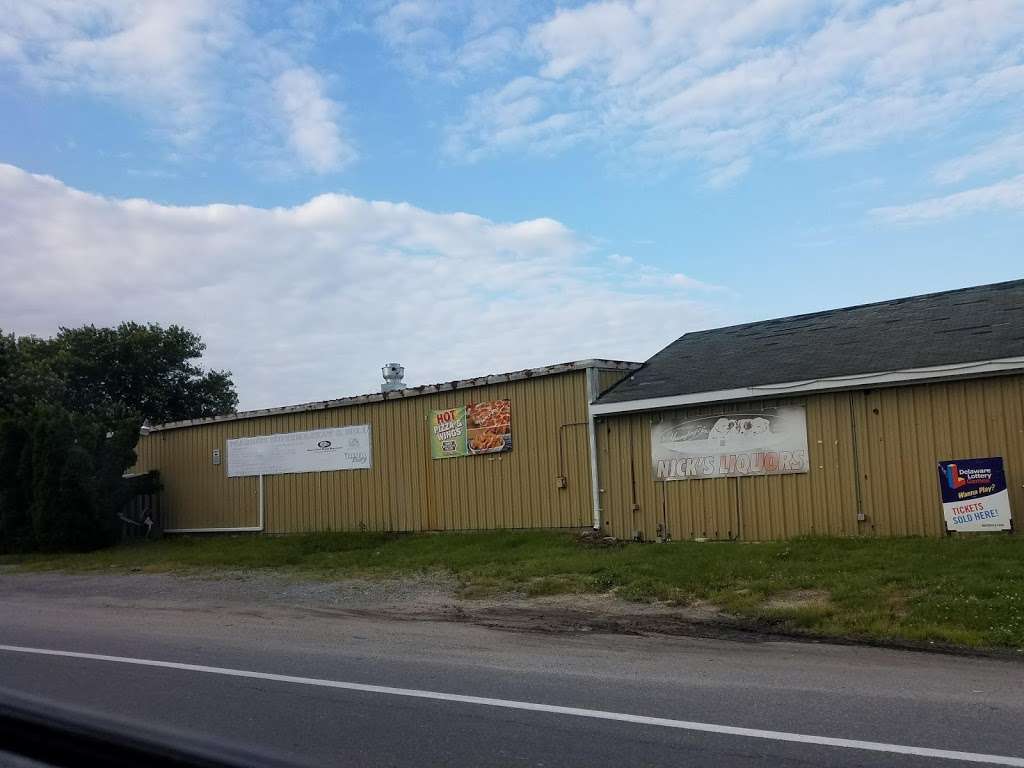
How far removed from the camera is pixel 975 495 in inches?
523

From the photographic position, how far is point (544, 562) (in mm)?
14742

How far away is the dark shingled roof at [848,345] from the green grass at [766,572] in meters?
2.68

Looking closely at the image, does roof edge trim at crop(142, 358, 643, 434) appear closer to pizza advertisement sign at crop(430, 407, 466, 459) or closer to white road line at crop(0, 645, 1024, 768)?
pizza advertisement sign at crop(430, 407, 466, 459)

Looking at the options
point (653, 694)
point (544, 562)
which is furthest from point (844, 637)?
point (544, 562)

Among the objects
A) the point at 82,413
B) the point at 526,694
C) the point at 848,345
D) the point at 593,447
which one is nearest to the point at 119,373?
the point at 82,413

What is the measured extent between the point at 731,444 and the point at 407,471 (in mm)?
8240

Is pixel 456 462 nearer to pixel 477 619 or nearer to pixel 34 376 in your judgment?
pixel 477 619

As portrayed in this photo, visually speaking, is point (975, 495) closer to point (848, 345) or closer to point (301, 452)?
point (848, 345)

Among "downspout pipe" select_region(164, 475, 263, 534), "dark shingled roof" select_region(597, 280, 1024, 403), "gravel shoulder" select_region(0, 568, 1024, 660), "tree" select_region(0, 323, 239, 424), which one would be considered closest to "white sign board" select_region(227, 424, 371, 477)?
"downspout pipe" select_region(164, 475, 263, 534)

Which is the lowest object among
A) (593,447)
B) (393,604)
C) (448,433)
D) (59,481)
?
(393,604)

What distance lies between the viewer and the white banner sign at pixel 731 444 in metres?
15.2

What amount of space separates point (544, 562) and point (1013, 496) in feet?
22.0

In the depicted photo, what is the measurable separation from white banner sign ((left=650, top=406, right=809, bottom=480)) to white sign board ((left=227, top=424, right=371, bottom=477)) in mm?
8242

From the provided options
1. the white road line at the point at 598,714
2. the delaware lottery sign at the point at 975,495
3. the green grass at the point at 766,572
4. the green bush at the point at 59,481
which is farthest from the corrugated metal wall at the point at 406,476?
the white road line at the point at 598,714
